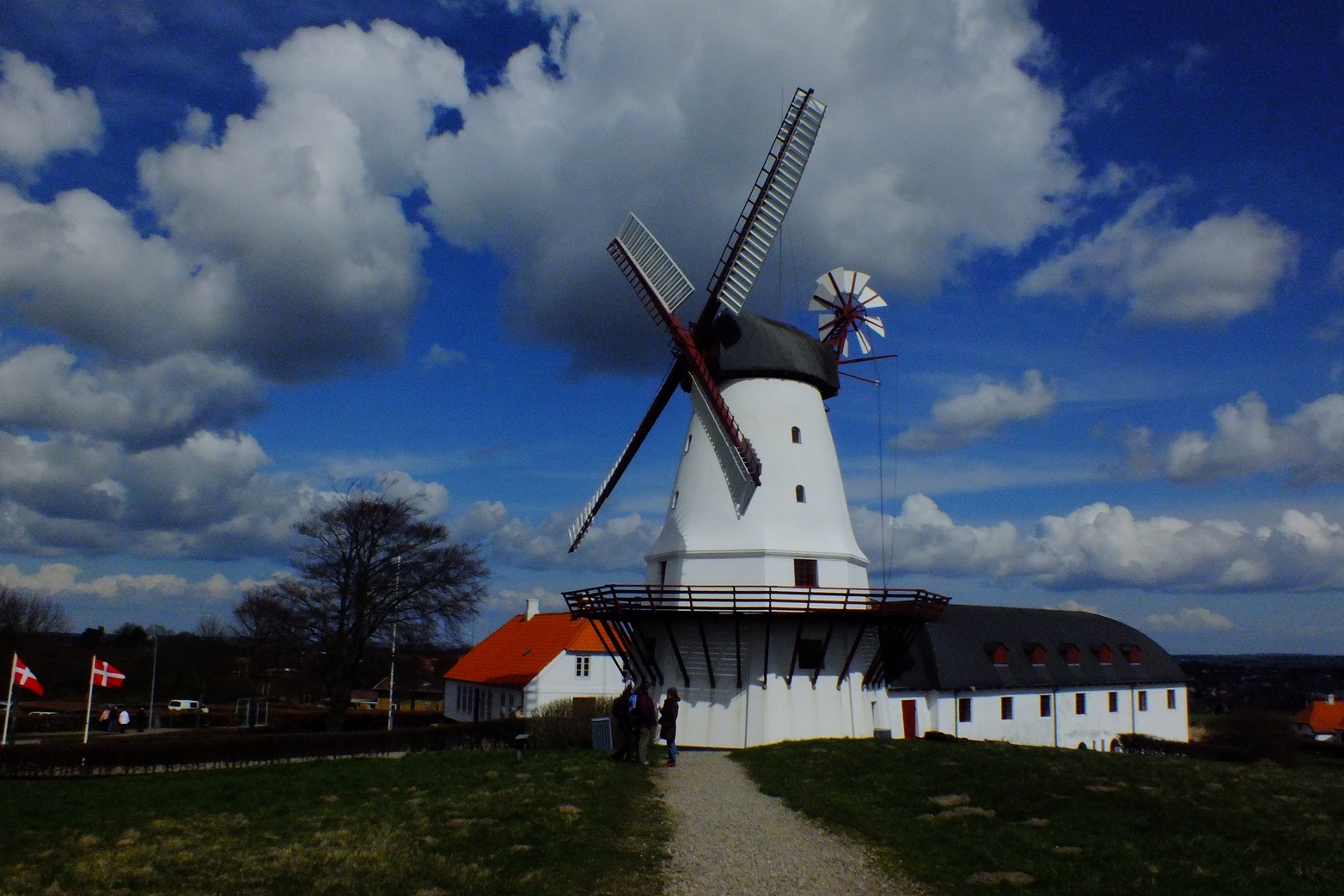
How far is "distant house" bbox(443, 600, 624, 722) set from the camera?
38.0 meters

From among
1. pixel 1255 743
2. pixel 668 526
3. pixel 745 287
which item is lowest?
pixel 1255 743

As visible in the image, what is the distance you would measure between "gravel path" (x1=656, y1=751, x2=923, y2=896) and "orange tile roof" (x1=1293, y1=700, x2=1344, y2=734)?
6659cm

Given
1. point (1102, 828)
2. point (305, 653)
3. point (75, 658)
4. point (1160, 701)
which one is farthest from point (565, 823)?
point (75, 658)

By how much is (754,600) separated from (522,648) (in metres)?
23.1

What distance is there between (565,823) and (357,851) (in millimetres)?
2454

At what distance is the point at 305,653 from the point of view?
3534 cm

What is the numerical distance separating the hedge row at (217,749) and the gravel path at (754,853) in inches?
410

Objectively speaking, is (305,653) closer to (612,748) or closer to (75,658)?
(612,748)

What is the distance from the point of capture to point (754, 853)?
34.8 feet

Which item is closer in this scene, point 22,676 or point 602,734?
point 602,734

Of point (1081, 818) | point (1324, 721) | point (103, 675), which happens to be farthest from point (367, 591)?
point (1324, 721)

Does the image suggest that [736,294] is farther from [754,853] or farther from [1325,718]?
[1325,718]

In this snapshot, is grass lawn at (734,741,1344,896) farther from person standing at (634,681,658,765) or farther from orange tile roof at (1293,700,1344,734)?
orange tile roof at (1293,700,1344,734)

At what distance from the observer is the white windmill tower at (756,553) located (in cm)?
2189
